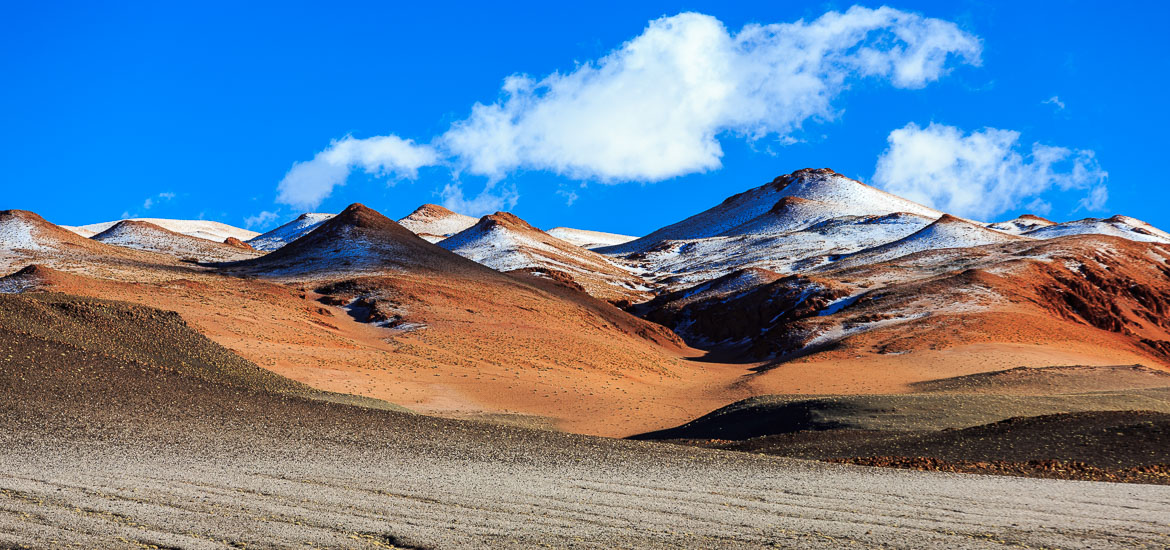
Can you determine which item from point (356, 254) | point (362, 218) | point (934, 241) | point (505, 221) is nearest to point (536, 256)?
point (505, 221)

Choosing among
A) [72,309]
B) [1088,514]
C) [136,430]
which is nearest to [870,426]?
[1088,514]

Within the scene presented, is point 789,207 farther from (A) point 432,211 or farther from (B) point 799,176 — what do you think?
(A) point 432,211

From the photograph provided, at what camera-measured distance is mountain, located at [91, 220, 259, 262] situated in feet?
281

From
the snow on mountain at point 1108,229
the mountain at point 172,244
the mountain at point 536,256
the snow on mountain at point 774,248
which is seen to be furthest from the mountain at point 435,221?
the snow on mountain at point 1108,229

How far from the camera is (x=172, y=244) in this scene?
94.2 meters

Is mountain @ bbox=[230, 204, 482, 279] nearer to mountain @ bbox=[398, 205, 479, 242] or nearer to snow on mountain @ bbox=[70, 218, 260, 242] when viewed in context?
mountain @ bbox=[398, 205, 479, 242]

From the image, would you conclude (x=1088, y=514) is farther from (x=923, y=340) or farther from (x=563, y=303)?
(x=563, y=303)

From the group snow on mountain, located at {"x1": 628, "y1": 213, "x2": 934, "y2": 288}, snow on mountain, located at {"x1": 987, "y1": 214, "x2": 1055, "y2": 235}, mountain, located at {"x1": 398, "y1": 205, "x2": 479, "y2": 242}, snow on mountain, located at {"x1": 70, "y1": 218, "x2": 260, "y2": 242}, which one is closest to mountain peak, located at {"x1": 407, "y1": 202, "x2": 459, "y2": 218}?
mountain, located at {"x1": 398, "y1": 205, "x2": 479, "y2": 242}

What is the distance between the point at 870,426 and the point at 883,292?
44.8 metres

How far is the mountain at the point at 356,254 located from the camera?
6912 cm

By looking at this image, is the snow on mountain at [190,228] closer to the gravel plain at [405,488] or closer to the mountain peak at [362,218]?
the mountain peak at [362,218]

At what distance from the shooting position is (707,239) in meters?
141

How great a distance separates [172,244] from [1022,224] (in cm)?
12128

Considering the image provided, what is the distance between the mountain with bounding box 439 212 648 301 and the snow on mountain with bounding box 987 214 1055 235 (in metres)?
60.9
